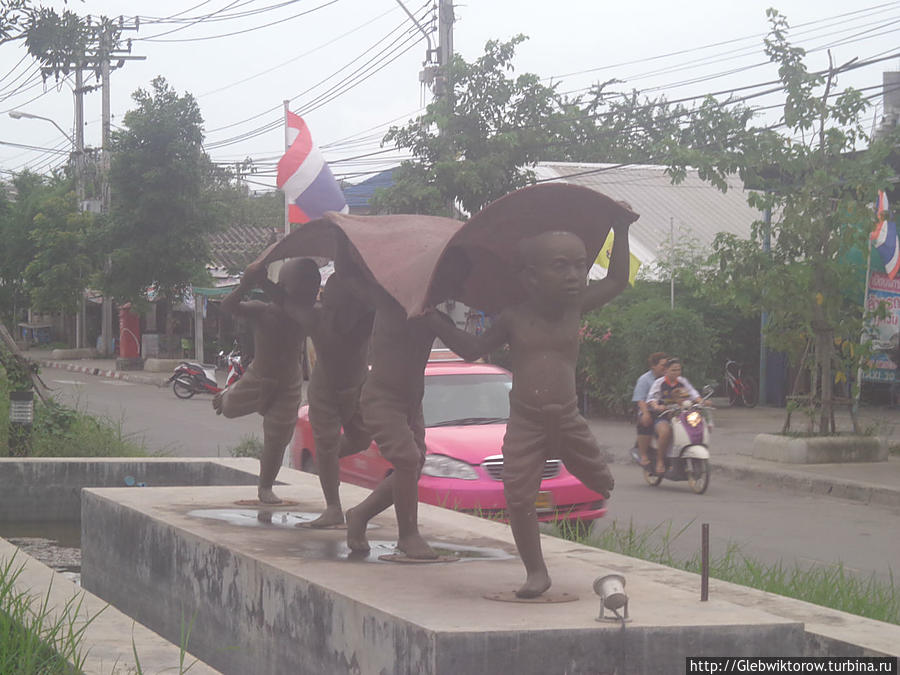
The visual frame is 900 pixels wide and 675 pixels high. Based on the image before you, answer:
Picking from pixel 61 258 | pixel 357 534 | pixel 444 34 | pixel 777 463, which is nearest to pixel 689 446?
pixel 777 463

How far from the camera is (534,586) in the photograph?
5.06 meters

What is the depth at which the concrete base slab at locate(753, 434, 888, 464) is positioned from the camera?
15.5m

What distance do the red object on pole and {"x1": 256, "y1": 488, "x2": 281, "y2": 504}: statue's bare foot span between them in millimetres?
29890

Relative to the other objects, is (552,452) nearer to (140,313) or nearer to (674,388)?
(674,388)

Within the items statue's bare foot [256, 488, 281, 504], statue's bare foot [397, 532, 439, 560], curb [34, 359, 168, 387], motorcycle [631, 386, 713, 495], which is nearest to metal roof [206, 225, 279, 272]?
curb [34, 359, 168, 387]

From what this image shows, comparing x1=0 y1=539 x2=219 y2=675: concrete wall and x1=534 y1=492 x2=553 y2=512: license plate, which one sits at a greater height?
x1=0 y1=539 x2=219 y2=675: concrete wall

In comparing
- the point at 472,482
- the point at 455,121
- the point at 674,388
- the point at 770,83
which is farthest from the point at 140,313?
the point at 472,482

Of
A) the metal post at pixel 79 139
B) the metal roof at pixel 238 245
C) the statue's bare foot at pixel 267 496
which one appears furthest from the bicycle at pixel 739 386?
the metal post at pixel 79 139

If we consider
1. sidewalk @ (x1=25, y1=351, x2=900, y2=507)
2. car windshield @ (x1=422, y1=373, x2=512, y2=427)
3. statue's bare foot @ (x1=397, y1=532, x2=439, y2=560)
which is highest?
car windshield @ (x1=422, y1=373, x2=512, y2=427)

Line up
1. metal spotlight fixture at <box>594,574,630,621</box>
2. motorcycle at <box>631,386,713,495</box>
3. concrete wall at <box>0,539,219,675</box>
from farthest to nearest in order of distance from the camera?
motorcycle at <box>631,386,713,495</box>
metal spotlight fixture at <box>594,574,630,621</box>
concrete wall at <box>0,539,219,675</box>

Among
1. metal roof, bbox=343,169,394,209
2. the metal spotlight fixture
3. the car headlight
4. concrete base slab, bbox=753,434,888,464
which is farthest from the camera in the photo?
metal roof, bbox=343,169,394,209

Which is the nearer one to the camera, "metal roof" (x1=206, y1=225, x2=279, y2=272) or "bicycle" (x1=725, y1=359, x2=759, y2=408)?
"bicycle" (x1=725, y1=359, x2=759, y2=408)

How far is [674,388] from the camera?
45.8ft

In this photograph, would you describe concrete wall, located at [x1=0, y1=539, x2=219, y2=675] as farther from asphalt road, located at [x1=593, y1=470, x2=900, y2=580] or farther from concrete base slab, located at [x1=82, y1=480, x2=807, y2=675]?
asphalt road, located at [x1=593, y1=470, x2=900, y2=580]
